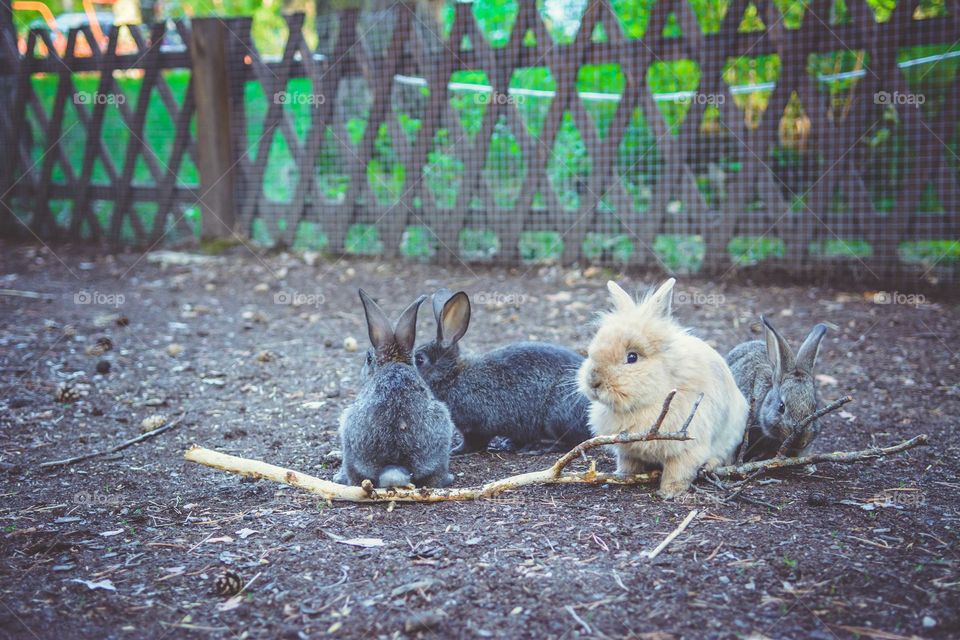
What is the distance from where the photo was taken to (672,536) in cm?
295

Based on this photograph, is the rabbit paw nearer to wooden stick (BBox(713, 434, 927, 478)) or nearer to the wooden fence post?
wooden stick (BBox(713, 434, 927, 478))

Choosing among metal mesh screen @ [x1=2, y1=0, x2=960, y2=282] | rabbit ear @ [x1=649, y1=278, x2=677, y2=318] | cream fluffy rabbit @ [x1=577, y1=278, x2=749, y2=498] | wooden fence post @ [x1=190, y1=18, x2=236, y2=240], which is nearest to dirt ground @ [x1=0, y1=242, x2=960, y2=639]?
cream fluffy rabbit @ [x1=577, y1=278, x2=749, y2=498]

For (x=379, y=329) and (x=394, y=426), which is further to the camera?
(x=379, y=329)

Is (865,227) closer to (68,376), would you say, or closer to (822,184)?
(822,184)

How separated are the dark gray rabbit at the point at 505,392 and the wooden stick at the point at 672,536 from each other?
3.77ft

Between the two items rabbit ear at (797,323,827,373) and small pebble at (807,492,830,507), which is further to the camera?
rabbit ear at (797,323,827,373)

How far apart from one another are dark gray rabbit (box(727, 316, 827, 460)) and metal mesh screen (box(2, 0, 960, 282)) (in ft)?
11.9

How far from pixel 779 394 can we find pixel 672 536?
113cm

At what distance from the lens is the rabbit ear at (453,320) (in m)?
4.29

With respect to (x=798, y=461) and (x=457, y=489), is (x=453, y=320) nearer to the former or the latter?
(x=457, y=489)

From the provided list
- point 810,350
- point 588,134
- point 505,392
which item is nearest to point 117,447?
point 505,392

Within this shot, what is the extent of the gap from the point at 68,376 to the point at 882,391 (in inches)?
206

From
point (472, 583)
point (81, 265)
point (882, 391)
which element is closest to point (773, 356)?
point (882, 391)

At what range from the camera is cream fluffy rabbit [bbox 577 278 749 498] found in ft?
10.9
